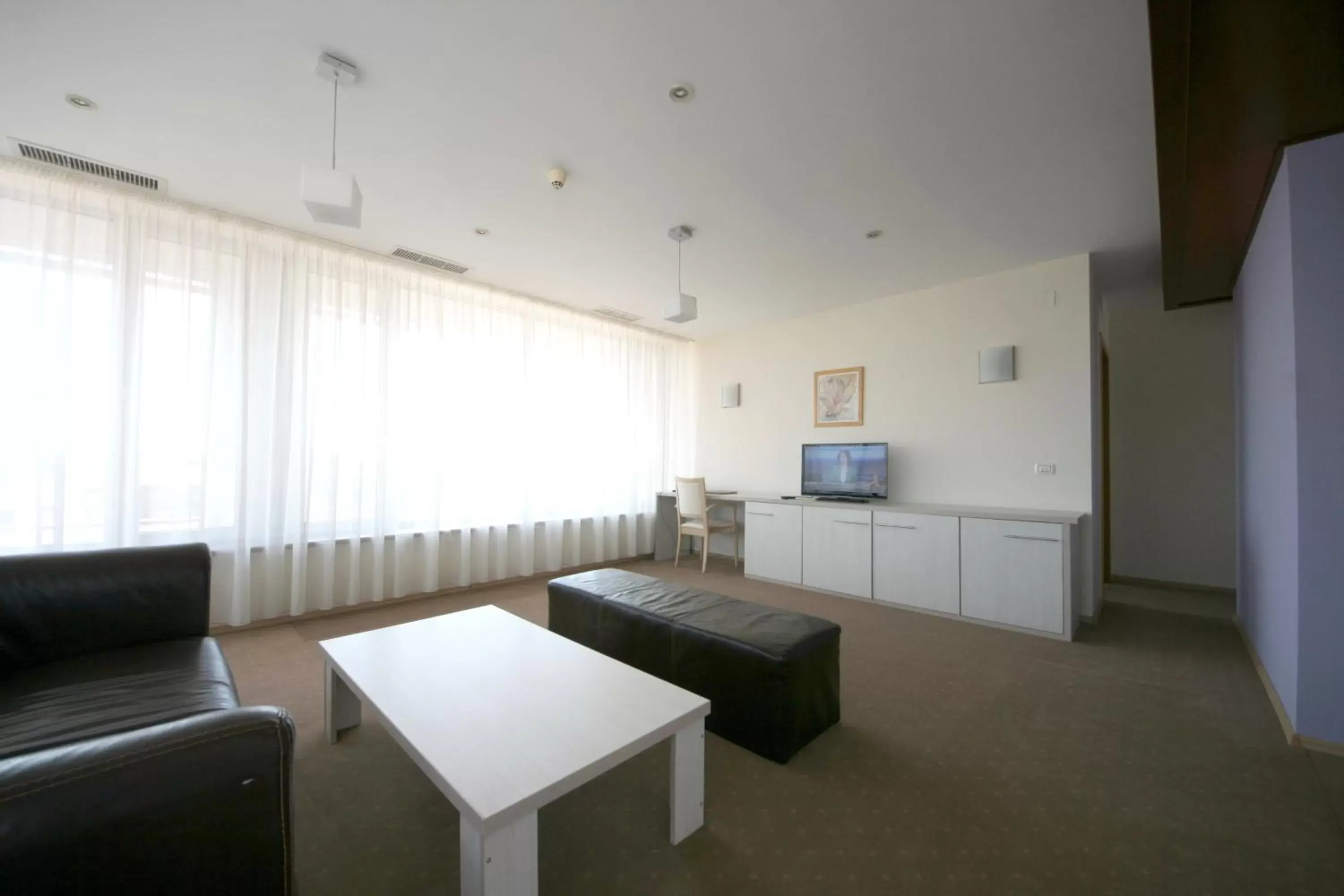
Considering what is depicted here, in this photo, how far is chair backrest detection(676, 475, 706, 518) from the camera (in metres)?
5.34

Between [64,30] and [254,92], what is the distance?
0.54m

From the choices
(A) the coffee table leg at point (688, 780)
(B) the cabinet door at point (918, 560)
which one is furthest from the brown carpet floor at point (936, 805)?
(B) the cabinet door at point (918, 560)

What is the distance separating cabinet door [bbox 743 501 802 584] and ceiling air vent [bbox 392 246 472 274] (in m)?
3.39

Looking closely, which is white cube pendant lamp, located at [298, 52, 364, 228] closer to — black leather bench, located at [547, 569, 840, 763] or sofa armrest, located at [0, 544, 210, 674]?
sofa armrest, located at [0, 544, 210, 674]

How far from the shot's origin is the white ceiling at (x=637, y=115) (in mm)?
1842

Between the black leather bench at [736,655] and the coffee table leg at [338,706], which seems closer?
the black leather bench at [736,655]

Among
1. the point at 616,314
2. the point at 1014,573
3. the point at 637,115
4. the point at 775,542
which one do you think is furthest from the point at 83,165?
the point at 1014,573

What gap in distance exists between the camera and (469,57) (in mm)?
2014

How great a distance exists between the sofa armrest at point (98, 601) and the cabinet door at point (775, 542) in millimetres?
4047

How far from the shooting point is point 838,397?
16.9 feet

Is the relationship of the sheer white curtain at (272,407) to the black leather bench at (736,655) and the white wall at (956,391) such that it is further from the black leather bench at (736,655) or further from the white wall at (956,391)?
the black leather bench at (736,655)

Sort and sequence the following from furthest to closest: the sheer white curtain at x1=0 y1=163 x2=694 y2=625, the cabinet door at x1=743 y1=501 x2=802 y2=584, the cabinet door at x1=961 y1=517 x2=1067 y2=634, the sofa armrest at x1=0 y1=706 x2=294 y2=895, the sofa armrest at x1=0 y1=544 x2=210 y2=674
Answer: the cabinet door at x1=743 y1=501 x2=802 y2=584
the cabinet door at x1=961 y1=517 x2=1067 y2=634
the sheer white curtain at x1=0 y1=163 x2=694 y2=625
the sofa armrest at x1=0 y1=544 x2=210 y2=674
the sofa armrest at x1=0 y1=706 x2=294 y2=895

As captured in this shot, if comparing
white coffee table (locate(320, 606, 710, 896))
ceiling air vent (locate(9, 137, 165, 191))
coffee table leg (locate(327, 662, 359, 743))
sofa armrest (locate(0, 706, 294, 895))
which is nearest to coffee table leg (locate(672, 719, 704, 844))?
white coffee table (locate(320, 606, 710, 896))

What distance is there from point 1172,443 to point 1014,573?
2762 mm
